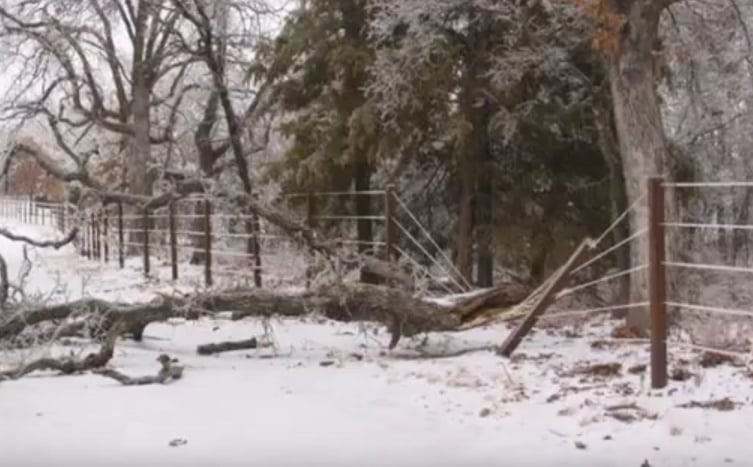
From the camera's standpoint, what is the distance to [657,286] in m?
4.73

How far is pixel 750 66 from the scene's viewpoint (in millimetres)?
10148

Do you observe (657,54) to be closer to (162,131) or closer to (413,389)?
(413,389)

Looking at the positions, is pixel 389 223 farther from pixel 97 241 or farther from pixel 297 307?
pixel 97 241

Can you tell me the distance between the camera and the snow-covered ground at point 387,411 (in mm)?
3691

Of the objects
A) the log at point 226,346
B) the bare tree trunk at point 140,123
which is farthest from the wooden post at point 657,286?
the bare tree trunk at point 140,123

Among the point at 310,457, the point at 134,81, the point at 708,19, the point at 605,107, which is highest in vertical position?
the point at 134,81

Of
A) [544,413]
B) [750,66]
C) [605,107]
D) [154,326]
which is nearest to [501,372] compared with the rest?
[544,413]

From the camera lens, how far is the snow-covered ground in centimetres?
369

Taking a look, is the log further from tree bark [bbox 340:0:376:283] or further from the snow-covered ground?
tree bark [bbox 340:0:376:283]

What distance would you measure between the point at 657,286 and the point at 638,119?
7.98 feet

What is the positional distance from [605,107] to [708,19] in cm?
124

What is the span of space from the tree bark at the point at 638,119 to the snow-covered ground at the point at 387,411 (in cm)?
93

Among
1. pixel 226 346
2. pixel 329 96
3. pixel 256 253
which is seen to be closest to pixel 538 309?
pixel 226 346

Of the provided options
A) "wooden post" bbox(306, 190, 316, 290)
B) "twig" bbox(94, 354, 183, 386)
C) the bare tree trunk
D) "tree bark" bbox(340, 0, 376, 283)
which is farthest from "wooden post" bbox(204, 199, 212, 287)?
the bare tree trunk
